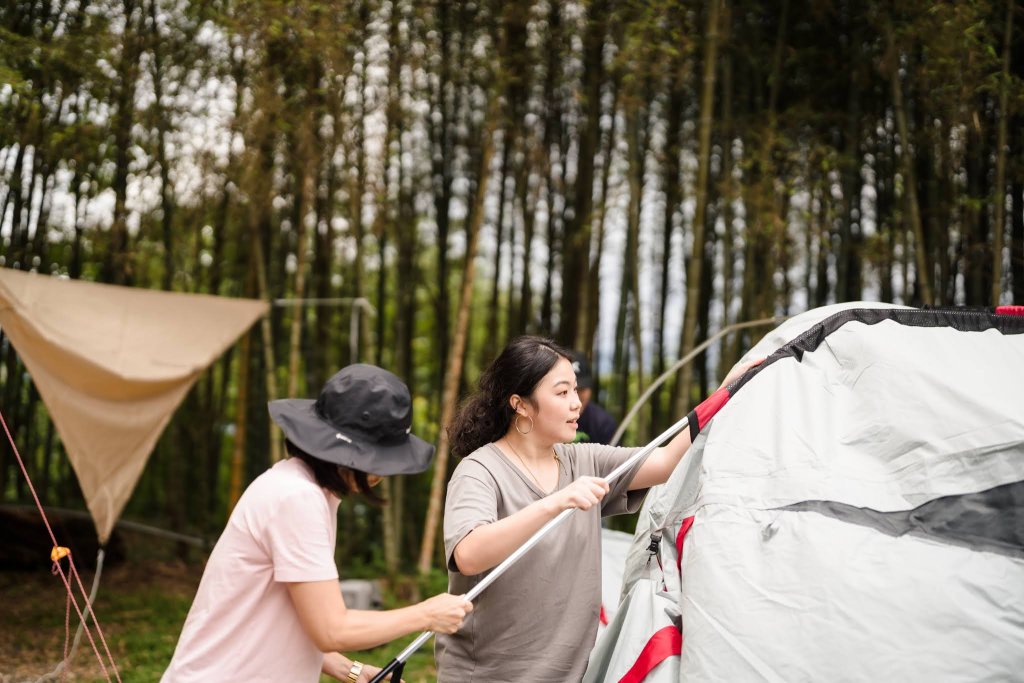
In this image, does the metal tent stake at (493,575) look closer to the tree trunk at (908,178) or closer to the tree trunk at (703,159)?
the tree trunk at (703,159)

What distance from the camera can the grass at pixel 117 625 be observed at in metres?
4.14

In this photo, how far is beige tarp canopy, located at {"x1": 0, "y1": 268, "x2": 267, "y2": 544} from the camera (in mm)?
3594

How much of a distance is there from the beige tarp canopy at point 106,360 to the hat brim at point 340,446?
2447mm

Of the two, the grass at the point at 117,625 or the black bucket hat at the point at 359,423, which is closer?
the black bucket hat at the point at 359,423

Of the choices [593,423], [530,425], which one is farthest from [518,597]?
[593,423]

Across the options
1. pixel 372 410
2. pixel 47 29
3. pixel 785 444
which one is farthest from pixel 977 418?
pixel 47 29

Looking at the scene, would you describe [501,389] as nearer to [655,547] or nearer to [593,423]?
[655,547]

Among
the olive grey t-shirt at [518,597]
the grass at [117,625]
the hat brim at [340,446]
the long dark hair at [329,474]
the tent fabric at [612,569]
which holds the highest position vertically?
the hat brim at [340,446]

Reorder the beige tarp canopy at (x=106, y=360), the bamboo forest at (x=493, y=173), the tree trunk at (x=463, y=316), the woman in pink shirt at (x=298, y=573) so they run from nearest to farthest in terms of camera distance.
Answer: the woman in pink shirt at (x=298, y=573)
the beige tarp canopy at (x=106, y=360)
the bamboo forest at (x=493, y=173)
the tree trunk at (x=463, y=316)

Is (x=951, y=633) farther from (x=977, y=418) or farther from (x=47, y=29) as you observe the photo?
(x=47, y=29)

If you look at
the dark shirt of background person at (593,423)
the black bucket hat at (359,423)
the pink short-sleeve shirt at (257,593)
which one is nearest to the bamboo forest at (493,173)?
→ the dark shirt of background person at (593,423)

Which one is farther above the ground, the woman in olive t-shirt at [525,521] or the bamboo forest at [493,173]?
the bamboo forest at [493,173]

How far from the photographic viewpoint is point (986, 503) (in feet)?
5.45

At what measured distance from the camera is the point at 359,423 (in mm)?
1560
